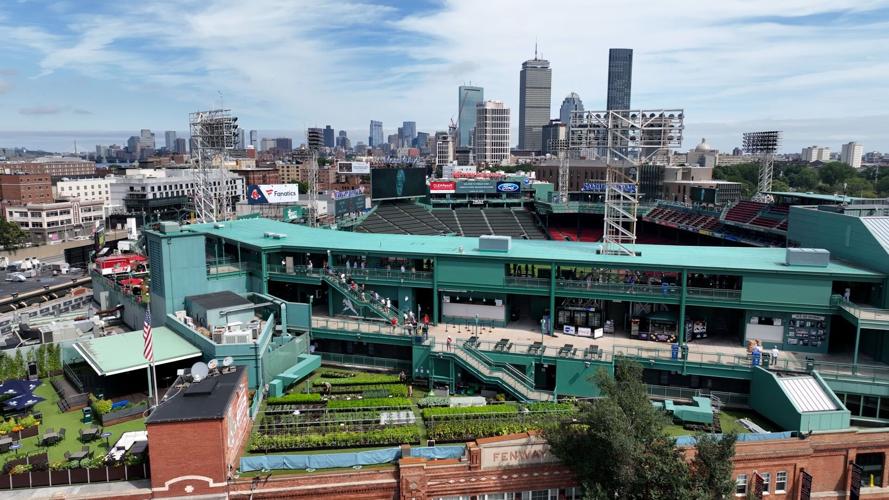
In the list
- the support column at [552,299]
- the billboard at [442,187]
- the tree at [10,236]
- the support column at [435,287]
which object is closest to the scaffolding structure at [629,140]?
the support column at [552,299]

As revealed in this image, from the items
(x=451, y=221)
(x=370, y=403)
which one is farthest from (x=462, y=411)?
(x=451, y=221)

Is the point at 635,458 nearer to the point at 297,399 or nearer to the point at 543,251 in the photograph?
the point at 297,399

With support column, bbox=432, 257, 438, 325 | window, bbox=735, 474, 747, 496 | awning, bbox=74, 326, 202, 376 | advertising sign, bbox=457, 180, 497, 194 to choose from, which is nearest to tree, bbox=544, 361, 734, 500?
window, bbox=735, 474, 747, 496

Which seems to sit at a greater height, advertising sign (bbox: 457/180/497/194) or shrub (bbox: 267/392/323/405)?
advertising sign (bbox: 457/180/497/194)

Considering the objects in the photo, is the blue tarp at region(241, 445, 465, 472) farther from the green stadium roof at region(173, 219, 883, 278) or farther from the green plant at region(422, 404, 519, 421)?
the green stadium roof at region(173, 219, 883, 278)

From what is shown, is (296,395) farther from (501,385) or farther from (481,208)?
(481,208)

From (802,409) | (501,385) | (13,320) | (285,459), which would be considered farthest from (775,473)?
(13,320)
